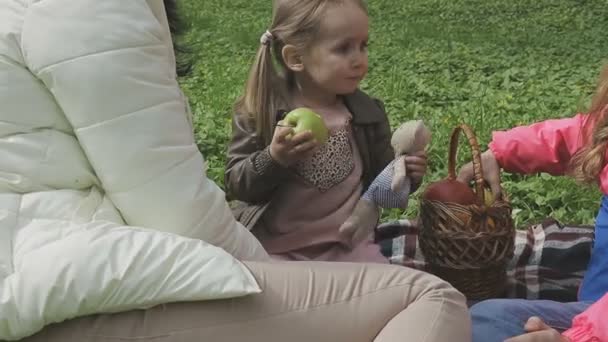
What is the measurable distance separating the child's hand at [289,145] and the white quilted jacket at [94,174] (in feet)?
2.25

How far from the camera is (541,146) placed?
3.08 metres

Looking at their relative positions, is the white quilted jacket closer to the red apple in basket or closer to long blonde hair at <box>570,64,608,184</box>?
the red apple in basket

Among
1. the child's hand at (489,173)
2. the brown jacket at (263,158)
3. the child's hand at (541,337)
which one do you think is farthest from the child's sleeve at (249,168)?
the child's hand at (541,337)

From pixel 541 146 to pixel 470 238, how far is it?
0.39m

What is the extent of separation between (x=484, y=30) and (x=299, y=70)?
6.95 m

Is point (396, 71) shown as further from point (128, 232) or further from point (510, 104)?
point (128, 232)

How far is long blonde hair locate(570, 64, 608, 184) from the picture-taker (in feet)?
9.14

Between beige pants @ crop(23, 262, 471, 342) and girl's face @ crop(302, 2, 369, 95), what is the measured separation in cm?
114

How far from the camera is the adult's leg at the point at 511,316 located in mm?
Result: 2730

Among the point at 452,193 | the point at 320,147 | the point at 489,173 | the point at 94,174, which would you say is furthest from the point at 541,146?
the point at 94,174

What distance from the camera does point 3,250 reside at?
2.00 m

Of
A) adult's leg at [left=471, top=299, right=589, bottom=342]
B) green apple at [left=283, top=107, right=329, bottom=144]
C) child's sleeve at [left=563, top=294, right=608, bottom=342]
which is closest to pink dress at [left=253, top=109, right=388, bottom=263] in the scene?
green apple at [left=283, top=107, right=329, bottom=144]

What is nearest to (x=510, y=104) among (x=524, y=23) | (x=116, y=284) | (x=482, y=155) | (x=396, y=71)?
(x=396, y=71)

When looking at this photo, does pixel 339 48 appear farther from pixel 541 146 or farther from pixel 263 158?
pixel 541 146
